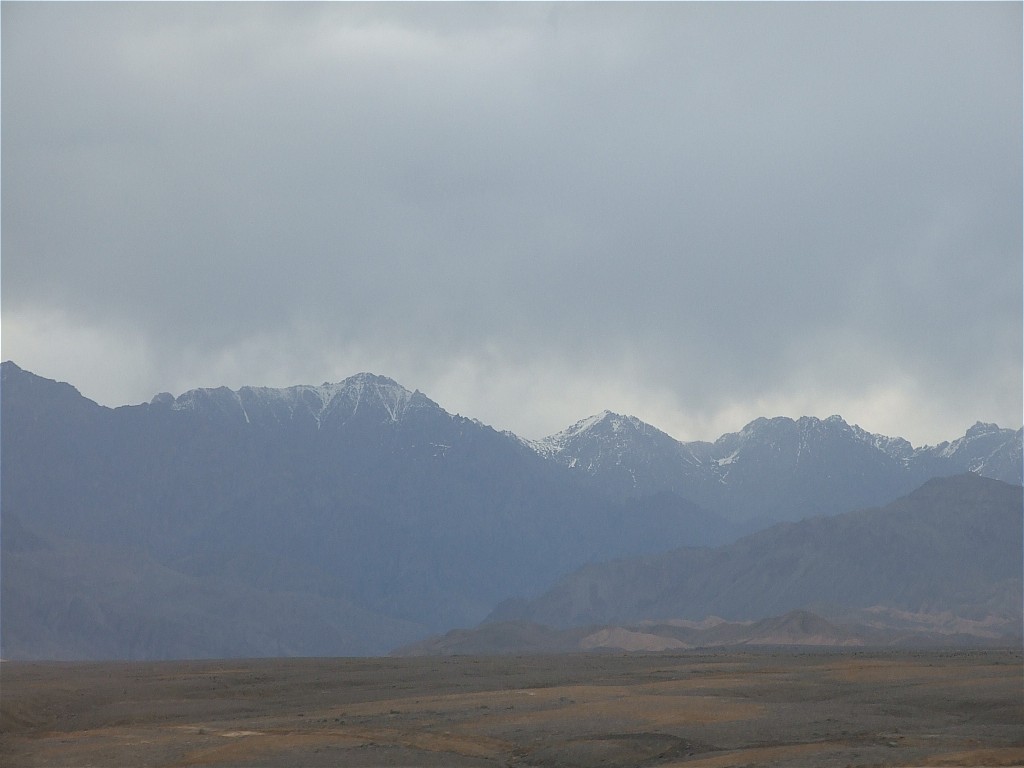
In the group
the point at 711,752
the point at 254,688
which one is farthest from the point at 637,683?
the point at 711,752

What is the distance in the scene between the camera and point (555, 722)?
49.7m

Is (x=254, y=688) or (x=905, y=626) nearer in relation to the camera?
(x=254, y=688)

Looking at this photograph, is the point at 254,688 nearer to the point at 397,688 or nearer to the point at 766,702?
the point at 397,688

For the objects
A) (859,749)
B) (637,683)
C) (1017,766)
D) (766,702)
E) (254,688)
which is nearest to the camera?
(1017,766)

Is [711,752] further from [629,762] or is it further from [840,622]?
[840,622]

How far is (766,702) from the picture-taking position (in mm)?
56375

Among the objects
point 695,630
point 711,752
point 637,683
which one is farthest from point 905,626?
point 711,752

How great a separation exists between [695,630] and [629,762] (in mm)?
157666

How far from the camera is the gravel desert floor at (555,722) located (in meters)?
41.9

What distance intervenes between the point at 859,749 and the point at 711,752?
201 inches

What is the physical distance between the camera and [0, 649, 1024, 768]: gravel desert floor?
41875 millimetres

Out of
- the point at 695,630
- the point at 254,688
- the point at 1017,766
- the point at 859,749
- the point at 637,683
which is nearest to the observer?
the point at 1017,766

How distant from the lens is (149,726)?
5706 centimetres

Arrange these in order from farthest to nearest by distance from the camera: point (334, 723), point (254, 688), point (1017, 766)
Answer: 1. point (254, 688)
2. point (334, 723)
3. point (1017, 766)
